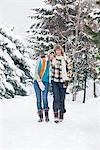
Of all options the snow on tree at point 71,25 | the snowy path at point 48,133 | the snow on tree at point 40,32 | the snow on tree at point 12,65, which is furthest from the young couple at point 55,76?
the snow on tree at point 40,32

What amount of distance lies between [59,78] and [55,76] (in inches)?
4.4

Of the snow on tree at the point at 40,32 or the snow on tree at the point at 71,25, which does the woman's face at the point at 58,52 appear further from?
the snow on tree at the point at 40,32

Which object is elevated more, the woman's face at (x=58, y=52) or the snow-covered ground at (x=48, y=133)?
the woman's face at (x=58, y=52)

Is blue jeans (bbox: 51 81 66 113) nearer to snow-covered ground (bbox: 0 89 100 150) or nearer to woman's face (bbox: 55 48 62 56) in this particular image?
snow-covered ground (bbox: 0 89 100 150)

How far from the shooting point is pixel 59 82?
37.3 ft

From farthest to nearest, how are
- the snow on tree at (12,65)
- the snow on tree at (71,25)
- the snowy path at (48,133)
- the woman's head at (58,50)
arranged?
the snow on tree at (71,25), the snow on tree at (12,65), the woman's head at (58,50), the snowy path at (48,133)

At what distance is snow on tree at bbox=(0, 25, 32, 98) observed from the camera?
28953 mm

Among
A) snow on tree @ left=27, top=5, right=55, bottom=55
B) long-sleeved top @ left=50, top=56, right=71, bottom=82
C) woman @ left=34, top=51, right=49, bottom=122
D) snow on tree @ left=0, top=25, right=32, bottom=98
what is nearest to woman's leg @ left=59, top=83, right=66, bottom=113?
long-sleeved top @ left=50, top=56, right=71, bottom=82

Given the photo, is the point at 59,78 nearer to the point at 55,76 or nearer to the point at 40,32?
the point at 55,76

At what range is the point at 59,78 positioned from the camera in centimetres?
1136

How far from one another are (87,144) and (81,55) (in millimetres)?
30920

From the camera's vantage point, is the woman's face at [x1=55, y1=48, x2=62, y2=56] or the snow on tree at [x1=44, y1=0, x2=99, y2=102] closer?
the woman's face at [x1=55, y1=48, x2=62, y2=56]

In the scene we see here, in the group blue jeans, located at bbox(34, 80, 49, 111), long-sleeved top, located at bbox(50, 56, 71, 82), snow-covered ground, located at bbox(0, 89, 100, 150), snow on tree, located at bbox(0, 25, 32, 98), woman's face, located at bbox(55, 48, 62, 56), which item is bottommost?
snow on tree, located at bbox(0, 25, 32, 98)

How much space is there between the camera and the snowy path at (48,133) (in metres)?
8.27
